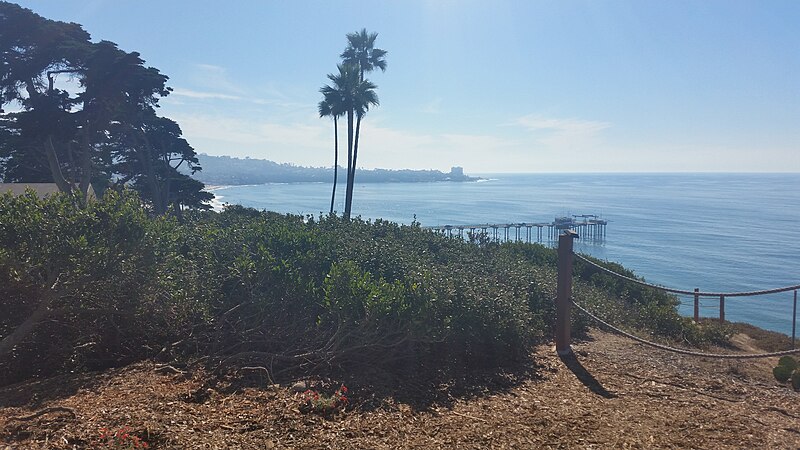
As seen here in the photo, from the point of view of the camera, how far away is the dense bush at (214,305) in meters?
4.52

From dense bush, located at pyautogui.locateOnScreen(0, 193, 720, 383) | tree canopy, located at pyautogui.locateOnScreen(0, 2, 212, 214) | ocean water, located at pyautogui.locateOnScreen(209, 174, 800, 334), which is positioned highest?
tree canopy, located at pyautogui.locateOnScreen(0, 2, 212, 214)

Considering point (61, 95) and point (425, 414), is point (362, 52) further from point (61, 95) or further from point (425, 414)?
point (425, 414)

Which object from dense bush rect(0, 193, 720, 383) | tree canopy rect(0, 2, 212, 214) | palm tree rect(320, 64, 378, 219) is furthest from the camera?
palm tree rect(320, 64, 378, 219)

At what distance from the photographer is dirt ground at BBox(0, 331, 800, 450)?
3436 millimetres

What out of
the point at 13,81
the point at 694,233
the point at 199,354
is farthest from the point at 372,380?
the point at 694,233

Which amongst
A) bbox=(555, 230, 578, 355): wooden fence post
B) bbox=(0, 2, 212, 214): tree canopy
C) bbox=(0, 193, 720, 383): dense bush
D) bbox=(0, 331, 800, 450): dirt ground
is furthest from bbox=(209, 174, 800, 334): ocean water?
bbox=(0, 2, 212, 214): tree canopy

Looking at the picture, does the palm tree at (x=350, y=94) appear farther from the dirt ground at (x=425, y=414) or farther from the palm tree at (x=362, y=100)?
the dirt ground at (x=425, y=414)

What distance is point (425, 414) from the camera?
4035mm

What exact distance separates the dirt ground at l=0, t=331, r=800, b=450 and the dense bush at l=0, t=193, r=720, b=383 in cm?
50

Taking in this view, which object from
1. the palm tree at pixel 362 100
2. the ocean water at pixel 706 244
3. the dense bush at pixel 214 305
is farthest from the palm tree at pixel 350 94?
the dense bush at pixel 214 305

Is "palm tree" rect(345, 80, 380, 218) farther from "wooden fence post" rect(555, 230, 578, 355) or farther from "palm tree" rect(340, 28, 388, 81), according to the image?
"wooden fence post" rect(555, 230, 578, 355)

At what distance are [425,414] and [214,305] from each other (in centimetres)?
261

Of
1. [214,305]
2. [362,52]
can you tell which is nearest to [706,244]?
[362,52]

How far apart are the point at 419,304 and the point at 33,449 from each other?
10.0 feet
